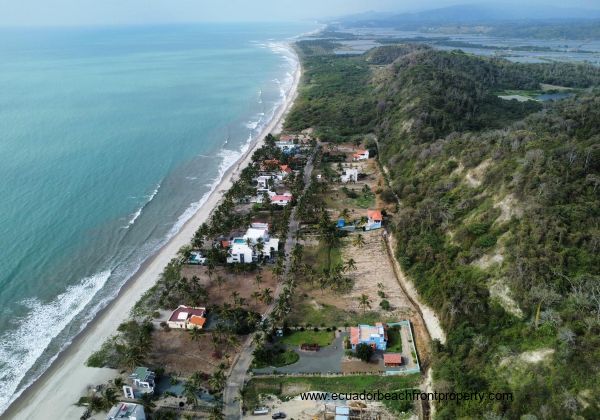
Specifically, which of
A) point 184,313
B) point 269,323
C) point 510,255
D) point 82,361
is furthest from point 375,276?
point 82,361

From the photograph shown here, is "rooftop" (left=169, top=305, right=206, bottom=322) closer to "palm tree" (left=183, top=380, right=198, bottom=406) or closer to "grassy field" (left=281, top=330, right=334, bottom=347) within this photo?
"palm tree" (left=183, top=380, right=198, bottom=406)

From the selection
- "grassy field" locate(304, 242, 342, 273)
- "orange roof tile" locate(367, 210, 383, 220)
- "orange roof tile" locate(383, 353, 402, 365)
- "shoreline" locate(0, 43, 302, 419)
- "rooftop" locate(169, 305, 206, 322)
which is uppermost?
"orange roof tile" locate(367, 210, 383, 220)

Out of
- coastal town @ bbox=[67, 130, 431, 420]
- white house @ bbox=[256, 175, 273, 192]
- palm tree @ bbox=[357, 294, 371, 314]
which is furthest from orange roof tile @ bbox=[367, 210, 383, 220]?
white house @ bbox=[256, 175, 273, 192]

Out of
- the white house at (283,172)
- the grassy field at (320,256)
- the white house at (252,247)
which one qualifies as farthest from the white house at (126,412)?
the white house at (283,172)

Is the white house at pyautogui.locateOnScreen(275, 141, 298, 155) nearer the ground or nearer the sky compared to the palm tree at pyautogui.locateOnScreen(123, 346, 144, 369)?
nearer the sky

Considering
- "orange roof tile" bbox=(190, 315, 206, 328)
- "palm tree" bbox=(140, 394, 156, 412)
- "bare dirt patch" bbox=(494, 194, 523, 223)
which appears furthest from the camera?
"bare dirt patch" bbox=(494, 194, 523, 223)

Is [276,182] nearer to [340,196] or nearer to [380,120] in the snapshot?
[340,196]

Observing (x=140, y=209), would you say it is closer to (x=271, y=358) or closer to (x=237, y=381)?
(x=271, y=358)

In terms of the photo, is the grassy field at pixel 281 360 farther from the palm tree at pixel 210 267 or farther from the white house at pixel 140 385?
the palm tree at pixel 210 267
